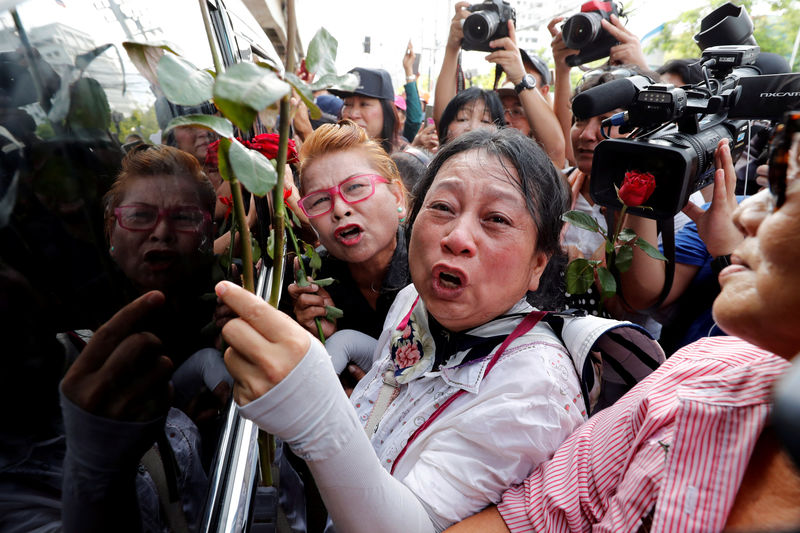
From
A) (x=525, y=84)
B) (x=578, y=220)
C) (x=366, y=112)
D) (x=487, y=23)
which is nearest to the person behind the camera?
(x=578, y=220)

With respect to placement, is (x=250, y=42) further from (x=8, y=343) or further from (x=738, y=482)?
(x=738, y=482)

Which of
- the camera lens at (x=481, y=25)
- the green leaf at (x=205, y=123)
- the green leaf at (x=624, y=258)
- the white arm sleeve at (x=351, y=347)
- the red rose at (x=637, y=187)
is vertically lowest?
the white arm sleeve at (x=351, y=347)

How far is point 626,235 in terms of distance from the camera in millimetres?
1647

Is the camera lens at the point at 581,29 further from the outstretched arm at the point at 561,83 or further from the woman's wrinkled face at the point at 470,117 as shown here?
the woman's wrinkled face at the point at 470,117

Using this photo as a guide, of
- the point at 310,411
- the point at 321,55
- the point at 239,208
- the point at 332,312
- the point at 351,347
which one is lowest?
the point at 351,347

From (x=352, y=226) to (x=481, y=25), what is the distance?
5.86 ft

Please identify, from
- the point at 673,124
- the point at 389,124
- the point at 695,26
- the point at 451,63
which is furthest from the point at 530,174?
the point at 695,26

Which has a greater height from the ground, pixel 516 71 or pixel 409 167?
pixel 516 71

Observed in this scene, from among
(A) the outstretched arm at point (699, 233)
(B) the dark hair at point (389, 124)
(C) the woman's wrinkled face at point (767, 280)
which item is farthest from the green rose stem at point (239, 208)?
(B) the dark hair at point (389, 124)

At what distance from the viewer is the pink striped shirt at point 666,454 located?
0.77m

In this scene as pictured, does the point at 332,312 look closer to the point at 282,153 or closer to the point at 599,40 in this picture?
the point at 282,153

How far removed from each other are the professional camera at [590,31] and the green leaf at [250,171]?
8.32 feet

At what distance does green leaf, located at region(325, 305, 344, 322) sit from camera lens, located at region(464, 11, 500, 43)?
2.09m

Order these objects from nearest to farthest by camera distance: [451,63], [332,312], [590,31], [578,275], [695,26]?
[578,275]
[332,312]
[590,31]
[451,63]
[695,26]
